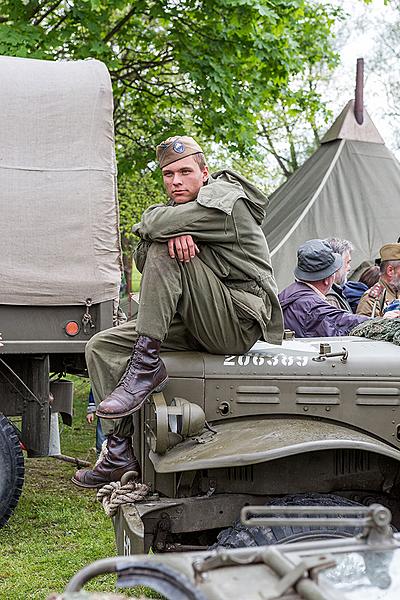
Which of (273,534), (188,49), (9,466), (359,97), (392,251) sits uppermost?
(188,49)

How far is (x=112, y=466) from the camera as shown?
4867mm

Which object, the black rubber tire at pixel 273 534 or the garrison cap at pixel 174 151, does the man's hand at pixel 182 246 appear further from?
the black rubber tire at pixel 273 534

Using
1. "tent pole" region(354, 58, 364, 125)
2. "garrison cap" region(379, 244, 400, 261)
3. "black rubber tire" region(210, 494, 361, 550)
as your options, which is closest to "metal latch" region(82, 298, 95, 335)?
"garrison cap" region(379, 244, 400, 261)

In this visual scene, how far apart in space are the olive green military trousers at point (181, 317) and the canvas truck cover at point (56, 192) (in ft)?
7.95

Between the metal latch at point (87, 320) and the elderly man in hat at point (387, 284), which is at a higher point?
the elderly man in hat at point (387, 284)

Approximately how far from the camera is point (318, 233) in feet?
40.5

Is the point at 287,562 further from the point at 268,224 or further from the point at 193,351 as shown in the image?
the point at 268,224

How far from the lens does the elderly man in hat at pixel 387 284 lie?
753cm

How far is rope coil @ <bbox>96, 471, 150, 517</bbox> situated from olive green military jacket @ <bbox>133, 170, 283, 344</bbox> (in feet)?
2.95

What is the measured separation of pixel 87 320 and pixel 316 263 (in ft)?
5.61

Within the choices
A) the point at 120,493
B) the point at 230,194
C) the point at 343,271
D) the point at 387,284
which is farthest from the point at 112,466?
the point at 387,284

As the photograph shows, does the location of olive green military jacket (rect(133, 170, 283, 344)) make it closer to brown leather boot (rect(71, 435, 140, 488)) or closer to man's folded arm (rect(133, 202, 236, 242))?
man's folded arm (rect(133, 202, 236, 242))

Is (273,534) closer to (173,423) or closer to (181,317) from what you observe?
(173,423)

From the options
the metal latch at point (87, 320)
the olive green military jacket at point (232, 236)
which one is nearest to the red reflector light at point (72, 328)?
the metal latch at point (87, 320)
